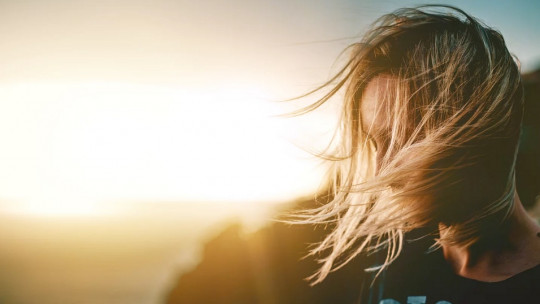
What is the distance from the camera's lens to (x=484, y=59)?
0.98m

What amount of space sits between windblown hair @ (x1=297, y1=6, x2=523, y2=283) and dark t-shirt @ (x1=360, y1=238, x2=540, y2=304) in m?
0.06

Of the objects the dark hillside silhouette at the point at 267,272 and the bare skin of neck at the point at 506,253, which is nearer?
the bare skin of neck at the point at 506,253

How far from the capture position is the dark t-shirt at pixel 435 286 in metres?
0.90

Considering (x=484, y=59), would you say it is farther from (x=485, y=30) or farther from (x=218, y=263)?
(x=218, y=263)

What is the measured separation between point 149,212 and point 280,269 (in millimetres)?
847

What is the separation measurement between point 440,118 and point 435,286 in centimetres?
55

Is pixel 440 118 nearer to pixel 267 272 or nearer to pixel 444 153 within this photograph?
pixel 444 153

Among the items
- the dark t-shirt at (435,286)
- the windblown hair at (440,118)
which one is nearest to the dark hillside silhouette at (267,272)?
the dark t-shirt at (435,286)

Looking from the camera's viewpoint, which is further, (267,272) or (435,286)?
(267,272)

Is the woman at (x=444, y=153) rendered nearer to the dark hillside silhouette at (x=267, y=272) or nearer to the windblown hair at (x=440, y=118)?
the windblown hair at (x=440, y=118)

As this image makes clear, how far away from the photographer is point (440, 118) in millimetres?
981

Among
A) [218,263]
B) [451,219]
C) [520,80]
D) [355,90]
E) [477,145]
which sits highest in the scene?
[355,90]

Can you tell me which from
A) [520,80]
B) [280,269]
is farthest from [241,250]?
[520,80]

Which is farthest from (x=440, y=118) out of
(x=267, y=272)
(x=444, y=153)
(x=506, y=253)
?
(x=267, y=272)
